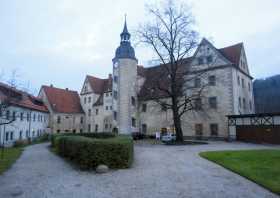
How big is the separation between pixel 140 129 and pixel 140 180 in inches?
1328

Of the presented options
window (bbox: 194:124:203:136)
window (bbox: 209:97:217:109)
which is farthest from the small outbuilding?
window (bbox: 194:124:203:136)

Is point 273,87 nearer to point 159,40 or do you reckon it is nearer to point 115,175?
point 159,40

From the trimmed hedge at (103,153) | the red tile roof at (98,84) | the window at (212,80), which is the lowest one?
the trimmed hedge at (103,153)

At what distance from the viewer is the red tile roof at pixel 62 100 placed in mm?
47281

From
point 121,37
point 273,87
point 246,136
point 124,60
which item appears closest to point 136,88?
point 124,60

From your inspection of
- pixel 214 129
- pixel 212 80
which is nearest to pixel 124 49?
pixel 212 80

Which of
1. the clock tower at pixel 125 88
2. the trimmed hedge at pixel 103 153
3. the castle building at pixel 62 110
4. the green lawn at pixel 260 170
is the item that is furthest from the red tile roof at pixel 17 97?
the green lawn at pixel 260 170

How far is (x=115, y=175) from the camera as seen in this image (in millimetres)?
9750

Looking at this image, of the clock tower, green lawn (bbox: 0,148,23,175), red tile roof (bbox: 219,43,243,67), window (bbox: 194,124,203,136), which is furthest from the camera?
the clock tower

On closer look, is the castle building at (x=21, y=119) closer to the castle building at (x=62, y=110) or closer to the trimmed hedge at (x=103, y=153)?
the castle building at (x=62, y=110)

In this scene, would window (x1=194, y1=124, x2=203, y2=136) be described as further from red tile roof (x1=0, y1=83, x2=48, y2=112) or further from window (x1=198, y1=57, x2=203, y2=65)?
red tile roof (x1=0, y1=83, x2=48, y2=112)

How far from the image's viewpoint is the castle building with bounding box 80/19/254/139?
3200cm

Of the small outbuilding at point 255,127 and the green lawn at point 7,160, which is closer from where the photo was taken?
the green lawn at point 7,160

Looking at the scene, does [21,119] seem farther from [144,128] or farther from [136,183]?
[136,183]
